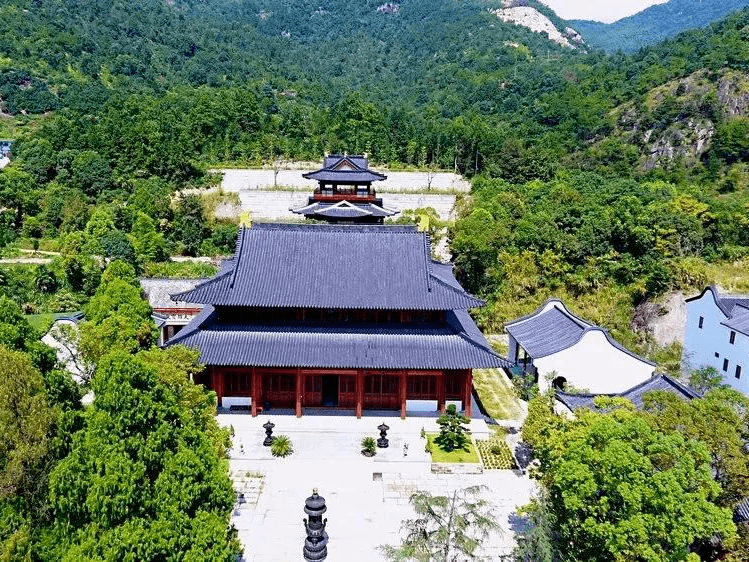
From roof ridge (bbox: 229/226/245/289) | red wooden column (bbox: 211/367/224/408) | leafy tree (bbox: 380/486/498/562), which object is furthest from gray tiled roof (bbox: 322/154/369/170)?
leafy tree (bbox: 380/486/498/562)

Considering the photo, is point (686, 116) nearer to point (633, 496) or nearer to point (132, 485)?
point (633, 496)

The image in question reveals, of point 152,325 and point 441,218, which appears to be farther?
point 441,218

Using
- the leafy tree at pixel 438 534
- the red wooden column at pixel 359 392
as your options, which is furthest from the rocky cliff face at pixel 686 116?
the leafy tree at pixel 438 534

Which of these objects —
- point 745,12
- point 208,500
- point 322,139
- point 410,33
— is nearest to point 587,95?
point 745,12

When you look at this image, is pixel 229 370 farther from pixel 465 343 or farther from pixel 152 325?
pixel 465 343

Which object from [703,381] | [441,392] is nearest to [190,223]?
[441,392]
